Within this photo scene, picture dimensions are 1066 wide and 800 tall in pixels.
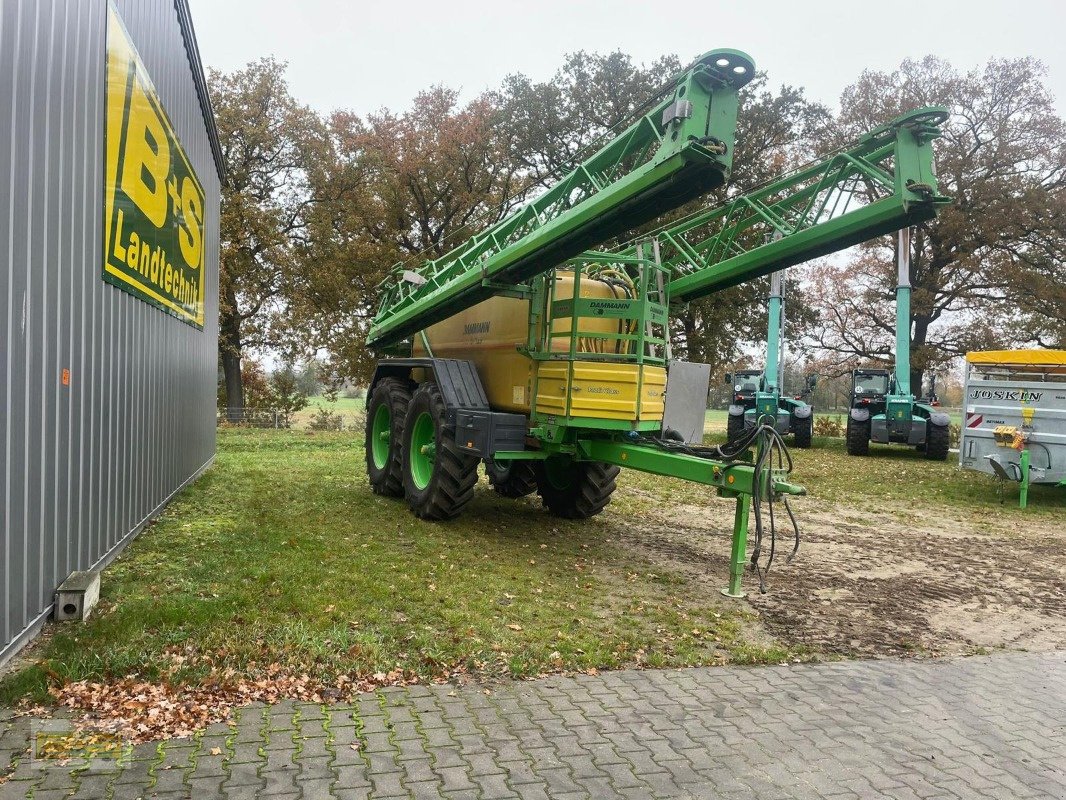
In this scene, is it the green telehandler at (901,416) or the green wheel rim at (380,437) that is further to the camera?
the green telehandler at (901,416)

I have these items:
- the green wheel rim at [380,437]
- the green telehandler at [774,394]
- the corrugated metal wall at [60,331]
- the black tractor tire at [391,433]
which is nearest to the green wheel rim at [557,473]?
the black tractor tire at [391,433]

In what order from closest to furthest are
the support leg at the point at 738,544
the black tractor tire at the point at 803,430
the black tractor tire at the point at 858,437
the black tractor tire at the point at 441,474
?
the support leg at the point at 738,544, the black tractor tire at the point at 441,474, the black tractor tire at the point at 858,437, the black tractor tire at the point at 803,430

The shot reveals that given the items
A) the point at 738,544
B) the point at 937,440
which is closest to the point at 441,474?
the point at 738,544

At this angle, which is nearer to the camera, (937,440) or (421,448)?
(421,448)

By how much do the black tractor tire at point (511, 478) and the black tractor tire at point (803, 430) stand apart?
13.1 m

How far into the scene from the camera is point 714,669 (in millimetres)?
4578

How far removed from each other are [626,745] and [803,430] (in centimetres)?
1915

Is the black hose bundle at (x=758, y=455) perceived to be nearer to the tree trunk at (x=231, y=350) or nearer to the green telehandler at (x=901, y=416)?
the green telehandler at (x=901, y=416)

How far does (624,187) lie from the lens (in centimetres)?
555

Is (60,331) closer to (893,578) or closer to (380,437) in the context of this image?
(380,437)

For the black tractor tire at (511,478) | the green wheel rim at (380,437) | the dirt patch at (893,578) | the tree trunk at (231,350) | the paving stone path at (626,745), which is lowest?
the dirt patch at (893,578)

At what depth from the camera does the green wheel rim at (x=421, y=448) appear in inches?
352

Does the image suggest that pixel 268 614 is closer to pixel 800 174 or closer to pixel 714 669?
pixel 714 669

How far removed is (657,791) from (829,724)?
1.22m
